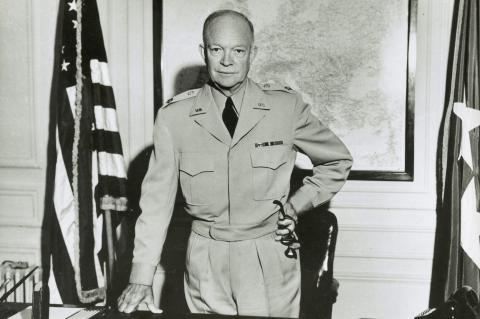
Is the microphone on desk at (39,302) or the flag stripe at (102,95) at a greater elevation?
the flag stripe at (102,95)

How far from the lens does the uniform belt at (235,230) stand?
184 centimetres

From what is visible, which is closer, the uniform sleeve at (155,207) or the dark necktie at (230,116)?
the uniform sleeve at (155,207)

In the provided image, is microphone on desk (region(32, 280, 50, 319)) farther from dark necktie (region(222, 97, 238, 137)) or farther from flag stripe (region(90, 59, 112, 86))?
flag stripe (region(90, 59, 112, 86))

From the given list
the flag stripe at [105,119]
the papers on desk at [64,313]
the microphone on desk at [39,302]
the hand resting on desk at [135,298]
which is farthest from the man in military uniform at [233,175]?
the flag stripe at [105,119]

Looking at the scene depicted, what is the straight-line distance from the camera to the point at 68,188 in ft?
8.46

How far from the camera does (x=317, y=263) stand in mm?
2166

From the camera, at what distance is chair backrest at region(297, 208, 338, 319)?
212cm

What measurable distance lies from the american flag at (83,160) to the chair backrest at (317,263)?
90 centimetres

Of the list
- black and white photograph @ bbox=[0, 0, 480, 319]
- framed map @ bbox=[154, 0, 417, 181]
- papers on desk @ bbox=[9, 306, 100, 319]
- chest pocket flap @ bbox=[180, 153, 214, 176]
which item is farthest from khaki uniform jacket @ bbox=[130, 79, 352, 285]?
framed map @ bbox=[154, 0, 417, 181]

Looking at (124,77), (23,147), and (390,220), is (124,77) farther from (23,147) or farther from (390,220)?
(390,220)

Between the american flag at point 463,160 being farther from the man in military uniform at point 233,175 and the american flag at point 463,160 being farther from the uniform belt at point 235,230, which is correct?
the uniform belt at point 235,230

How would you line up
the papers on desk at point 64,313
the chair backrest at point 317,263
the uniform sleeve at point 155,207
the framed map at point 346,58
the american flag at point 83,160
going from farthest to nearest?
the framed map at point 346,58 < the american flag at point 83,160 < the chair backrest at point 317,263 < the uniform sleeve at point 155,207 < the papers on desk at point 64,313

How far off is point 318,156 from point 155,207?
62cm

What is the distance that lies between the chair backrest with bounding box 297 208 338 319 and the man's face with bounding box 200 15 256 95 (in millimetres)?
743
